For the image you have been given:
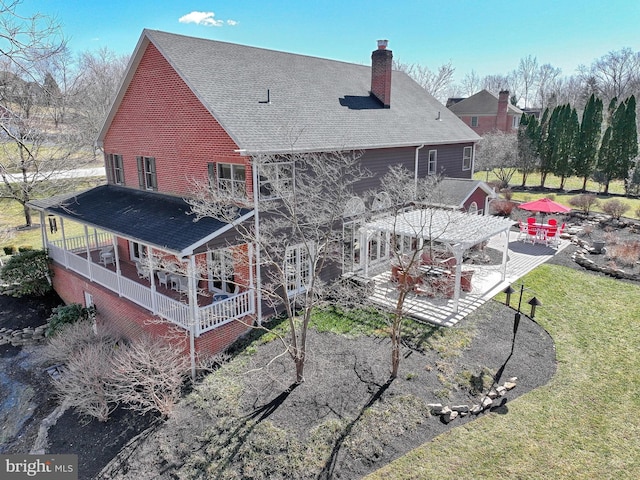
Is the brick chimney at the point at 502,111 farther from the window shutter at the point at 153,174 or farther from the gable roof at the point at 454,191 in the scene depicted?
the window shutter at the point at 153,174

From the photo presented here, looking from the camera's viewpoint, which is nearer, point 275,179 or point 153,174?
point 275,179

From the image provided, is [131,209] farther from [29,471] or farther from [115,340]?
[29,471]

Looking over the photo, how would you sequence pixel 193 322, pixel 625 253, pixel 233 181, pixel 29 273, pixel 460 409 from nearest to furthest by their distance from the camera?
pixel 460 409
pixel 193 322
pixel 233 181
pixel 29 273
pixel 625 253

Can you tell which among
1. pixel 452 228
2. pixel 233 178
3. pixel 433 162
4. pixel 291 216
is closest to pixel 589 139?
pixel 433 162

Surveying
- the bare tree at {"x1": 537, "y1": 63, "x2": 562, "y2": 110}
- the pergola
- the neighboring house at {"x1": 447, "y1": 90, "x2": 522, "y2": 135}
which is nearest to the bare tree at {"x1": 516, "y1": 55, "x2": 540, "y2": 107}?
the bare tree at {"x1": 537, "y1": 63, "x2": 562, "y2": 110}

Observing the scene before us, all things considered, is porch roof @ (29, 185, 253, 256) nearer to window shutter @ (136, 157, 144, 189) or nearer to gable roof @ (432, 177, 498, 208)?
window shutter @ (136, 157, 144, 189)

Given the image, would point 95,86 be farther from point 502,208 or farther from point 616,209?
point 616,209
